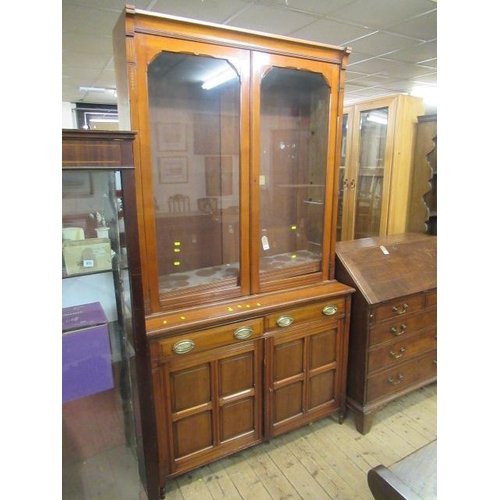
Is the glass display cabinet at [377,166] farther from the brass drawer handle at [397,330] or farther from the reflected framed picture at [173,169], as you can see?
the reflected framed picture at [173,169]

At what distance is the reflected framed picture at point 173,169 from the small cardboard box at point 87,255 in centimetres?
54

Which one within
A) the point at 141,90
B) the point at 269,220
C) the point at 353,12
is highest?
the point at 353,12

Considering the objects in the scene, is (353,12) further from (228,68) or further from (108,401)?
(108,401)

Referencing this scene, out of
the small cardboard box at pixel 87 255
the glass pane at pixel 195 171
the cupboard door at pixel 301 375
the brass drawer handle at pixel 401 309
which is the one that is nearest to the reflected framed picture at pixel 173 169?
the glass pane at pixel 195 171

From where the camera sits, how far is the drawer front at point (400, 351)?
2.01m

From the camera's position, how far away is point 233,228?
6.36 feet

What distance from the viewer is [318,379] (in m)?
2.01

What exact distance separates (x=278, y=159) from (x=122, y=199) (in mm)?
1104

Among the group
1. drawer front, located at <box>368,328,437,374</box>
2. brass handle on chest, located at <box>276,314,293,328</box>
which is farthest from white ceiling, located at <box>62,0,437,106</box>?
drawer front, located at <box>368,328,437,374</box>

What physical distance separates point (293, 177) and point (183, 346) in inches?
46.5

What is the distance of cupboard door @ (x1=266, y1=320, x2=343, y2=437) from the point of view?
1850 mm

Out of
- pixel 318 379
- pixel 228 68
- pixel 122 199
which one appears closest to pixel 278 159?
pixel 228 68

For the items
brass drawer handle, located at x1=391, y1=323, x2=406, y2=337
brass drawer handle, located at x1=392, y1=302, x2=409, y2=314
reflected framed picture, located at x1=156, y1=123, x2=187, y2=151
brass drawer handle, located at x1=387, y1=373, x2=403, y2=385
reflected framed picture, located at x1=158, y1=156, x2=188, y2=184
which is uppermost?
reflected framed picture, located at x1=156, y1=123, x2=187, y2=151

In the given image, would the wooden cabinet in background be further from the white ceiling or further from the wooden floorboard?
the wooden floorboard
